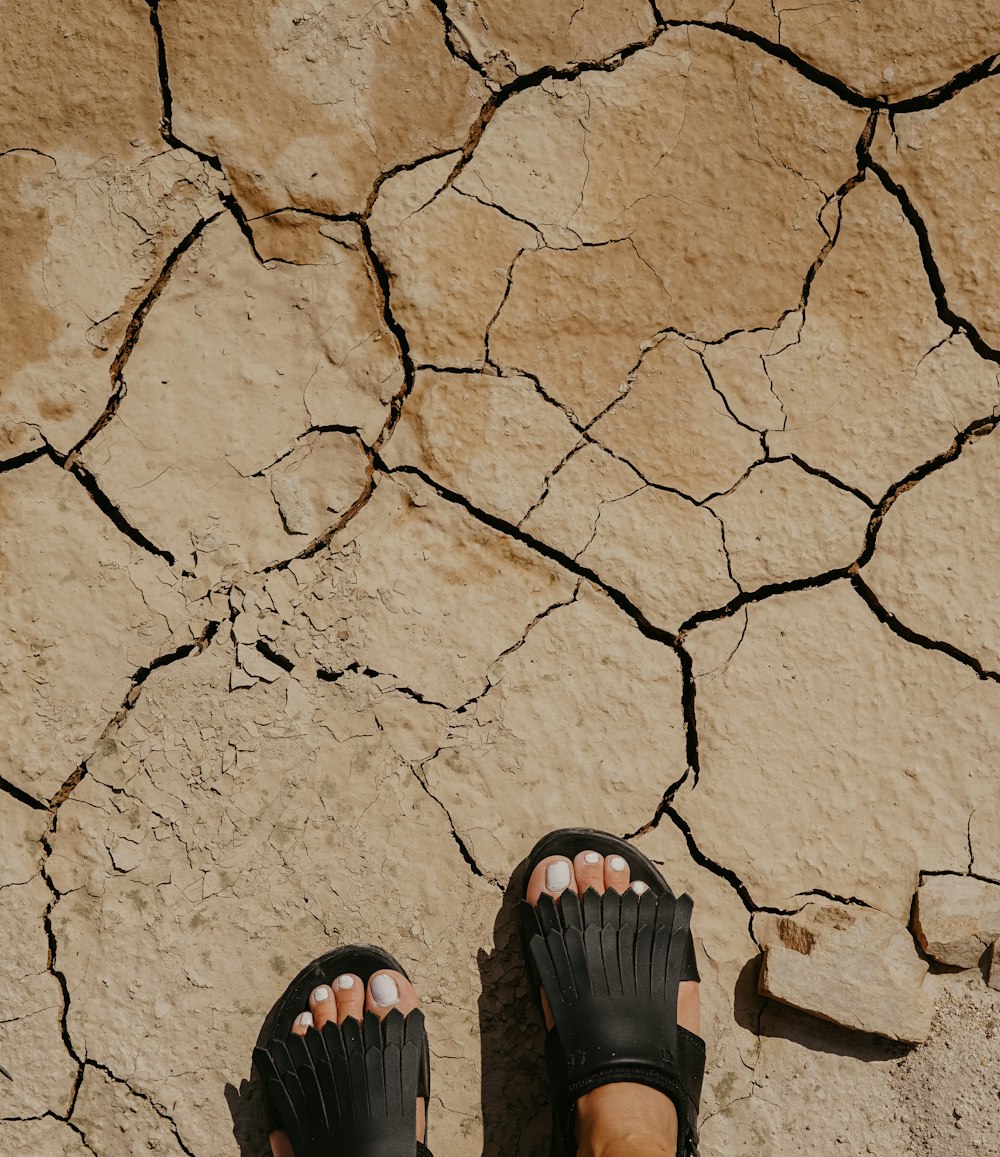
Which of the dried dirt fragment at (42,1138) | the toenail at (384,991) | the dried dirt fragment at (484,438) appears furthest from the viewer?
the dried dirt fragment at (484,438)

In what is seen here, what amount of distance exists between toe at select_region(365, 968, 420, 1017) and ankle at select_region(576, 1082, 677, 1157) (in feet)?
1.34

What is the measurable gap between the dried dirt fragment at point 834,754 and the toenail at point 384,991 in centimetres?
70

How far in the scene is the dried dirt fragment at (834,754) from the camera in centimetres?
218

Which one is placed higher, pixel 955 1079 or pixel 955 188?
pixel 955 188

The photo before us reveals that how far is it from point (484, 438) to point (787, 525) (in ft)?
2.26

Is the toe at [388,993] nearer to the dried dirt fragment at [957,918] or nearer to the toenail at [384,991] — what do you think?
the toenail at [384,991]

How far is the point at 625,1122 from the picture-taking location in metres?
2.07

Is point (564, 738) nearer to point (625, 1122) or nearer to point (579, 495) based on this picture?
point (579, 495)

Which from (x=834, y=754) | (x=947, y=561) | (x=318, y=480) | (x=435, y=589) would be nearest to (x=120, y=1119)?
(x=435, y=589)

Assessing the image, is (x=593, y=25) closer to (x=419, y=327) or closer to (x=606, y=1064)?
(x=419, y=327)

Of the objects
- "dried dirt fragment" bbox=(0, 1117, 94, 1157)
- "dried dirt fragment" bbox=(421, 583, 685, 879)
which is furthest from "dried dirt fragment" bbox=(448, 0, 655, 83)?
"dried dirt fragment" bbox=(0, 1117, 94, 1157)

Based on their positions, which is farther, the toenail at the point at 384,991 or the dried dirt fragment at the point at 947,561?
the dried dirt fragment at the point at 947,561

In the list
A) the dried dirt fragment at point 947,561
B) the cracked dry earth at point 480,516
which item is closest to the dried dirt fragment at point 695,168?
the cracked dry earth at point 480,516

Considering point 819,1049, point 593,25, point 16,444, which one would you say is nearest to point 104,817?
point 16,444
